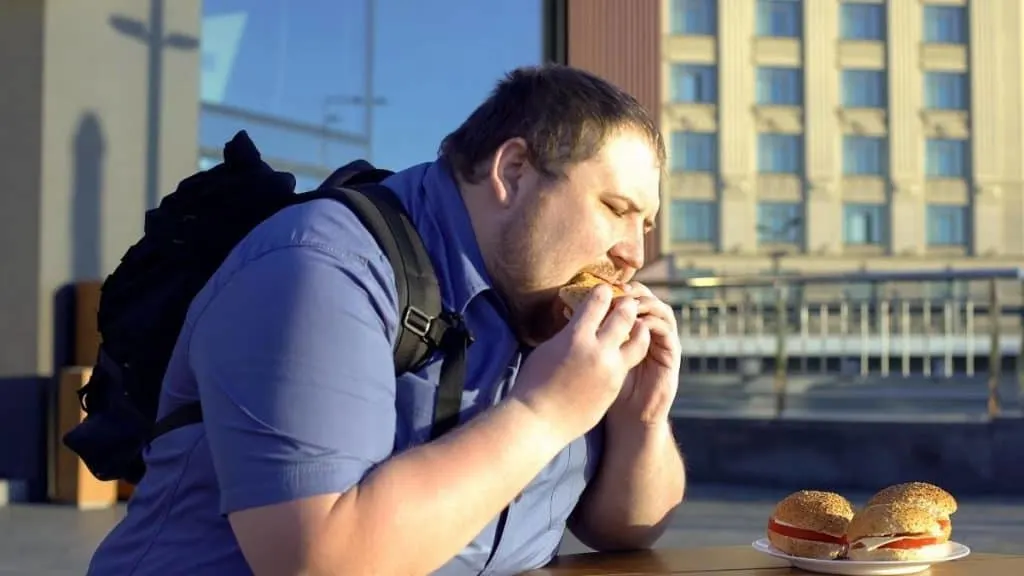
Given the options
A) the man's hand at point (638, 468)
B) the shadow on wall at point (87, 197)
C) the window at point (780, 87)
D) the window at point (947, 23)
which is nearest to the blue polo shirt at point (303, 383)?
the man's hand at point (638, 468)

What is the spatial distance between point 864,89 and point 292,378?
61977 millimetres

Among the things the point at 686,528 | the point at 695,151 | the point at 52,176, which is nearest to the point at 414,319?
the point at 686,528

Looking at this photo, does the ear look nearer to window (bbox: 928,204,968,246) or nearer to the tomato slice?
the tomato slice

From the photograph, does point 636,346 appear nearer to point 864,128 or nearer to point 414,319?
point 414,319

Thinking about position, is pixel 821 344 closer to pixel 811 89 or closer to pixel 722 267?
pixel 722 267

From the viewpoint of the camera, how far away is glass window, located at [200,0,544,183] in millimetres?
8133

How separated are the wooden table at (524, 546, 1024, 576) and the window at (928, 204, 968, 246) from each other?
59.5m

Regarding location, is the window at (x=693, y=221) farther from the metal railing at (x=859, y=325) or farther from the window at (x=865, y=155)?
the metal railing at (x=859, y=325)

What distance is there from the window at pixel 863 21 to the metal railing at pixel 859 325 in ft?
162

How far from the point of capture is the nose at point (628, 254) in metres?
1.76

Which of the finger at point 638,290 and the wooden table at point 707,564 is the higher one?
the finger at point 638,290

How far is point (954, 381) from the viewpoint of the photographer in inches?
370

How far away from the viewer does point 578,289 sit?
5.58 ft

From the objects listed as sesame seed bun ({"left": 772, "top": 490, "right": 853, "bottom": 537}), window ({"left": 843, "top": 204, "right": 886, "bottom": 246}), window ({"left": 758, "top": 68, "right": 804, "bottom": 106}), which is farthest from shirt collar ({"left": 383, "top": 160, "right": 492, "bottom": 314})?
window ({"left": 758, "top": 68, "right": 804, "bottom": 106})
